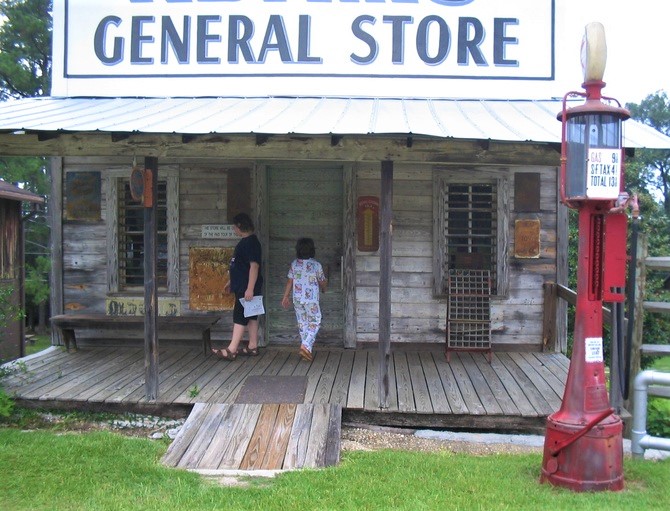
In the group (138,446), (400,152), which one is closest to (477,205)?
(400,152)

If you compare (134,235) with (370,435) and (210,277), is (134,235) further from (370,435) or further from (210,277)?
(370,435)

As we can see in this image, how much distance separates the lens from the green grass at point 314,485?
3918 millimetres

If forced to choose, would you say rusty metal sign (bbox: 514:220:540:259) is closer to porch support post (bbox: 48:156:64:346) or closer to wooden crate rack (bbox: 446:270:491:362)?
wooden crate rack (bbox: 446:270:491:362)

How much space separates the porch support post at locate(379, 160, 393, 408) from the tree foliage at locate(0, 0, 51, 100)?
1531 centimetres

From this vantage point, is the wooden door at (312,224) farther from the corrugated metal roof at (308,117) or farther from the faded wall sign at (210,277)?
the corrugated metal roof at (308,117)

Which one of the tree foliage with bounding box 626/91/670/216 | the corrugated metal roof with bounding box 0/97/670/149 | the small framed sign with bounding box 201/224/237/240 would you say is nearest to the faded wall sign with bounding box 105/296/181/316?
the small framed sign with bounding box 201/224/237/240

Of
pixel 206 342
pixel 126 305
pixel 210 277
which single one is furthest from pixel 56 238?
pixel 206 342

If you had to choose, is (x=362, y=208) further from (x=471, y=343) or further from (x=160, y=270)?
(x=160, y=270)

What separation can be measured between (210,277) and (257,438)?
329 cm

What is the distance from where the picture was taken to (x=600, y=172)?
157 inches

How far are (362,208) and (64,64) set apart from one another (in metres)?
4.12

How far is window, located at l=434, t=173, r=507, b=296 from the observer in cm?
788

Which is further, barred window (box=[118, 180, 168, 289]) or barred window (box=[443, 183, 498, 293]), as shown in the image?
barred window (box=[118, 180, 168, 289])

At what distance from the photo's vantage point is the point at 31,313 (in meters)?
20.1
